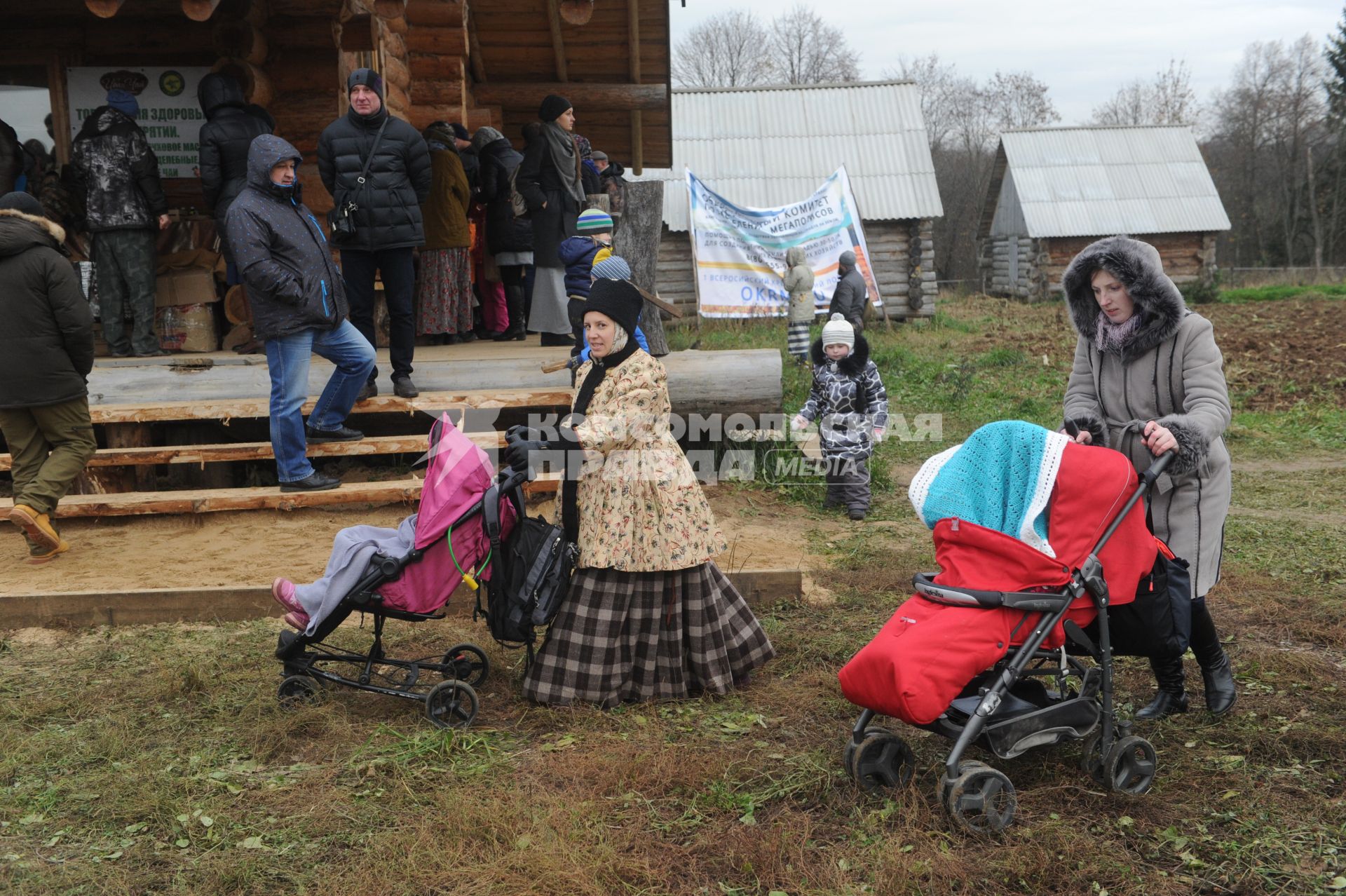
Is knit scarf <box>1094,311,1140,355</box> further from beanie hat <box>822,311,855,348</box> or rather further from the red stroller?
beanie hat <box>822,311,855,348</box>

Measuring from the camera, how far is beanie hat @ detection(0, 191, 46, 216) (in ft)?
19.5

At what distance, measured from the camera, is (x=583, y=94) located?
38.1 ft

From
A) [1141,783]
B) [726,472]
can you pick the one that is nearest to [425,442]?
[726,472]

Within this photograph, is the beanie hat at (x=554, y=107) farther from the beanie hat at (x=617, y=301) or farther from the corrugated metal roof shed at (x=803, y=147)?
the corrugated metal roof shed at (x=803, y=147)

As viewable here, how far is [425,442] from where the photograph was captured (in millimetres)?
6949

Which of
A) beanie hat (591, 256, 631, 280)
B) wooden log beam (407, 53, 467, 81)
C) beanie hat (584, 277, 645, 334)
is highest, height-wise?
wooden log beam (407, 53, 467, 81)

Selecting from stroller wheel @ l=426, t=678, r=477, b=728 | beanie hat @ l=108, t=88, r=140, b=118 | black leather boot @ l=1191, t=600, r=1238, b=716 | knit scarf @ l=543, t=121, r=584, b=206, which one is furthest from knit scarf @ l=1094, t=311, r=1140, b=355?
→ beanie hat @ l=108, t=88, r=140, b=118

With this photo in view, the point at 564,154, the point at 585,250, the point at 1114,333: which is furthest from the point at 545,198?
the point at 1114,333

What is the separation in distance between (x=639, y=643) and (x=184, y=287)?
5996 millimetres

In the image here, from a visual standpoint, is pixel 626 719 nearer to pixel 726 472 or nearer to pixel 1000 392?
pixel 726 472

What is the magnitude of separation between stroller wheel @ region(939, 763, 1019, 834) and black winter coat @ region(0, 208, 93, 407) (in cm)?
524

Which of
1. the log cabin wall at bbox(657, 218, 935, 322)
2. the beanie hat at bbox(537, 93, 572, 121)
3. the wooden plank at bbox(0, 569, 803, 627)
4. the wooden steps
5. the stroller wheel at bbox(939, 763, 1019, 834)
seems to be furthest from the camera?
the log cabin wall at bbox(657, 218, 935, 322)

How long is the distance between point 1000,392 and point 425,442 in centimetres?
832

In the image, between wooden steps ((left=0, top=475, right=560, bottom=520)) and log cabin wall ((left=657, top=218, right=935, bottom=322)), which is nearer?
wooden steps ((left=0, top=475, right=560, bottom=520))
